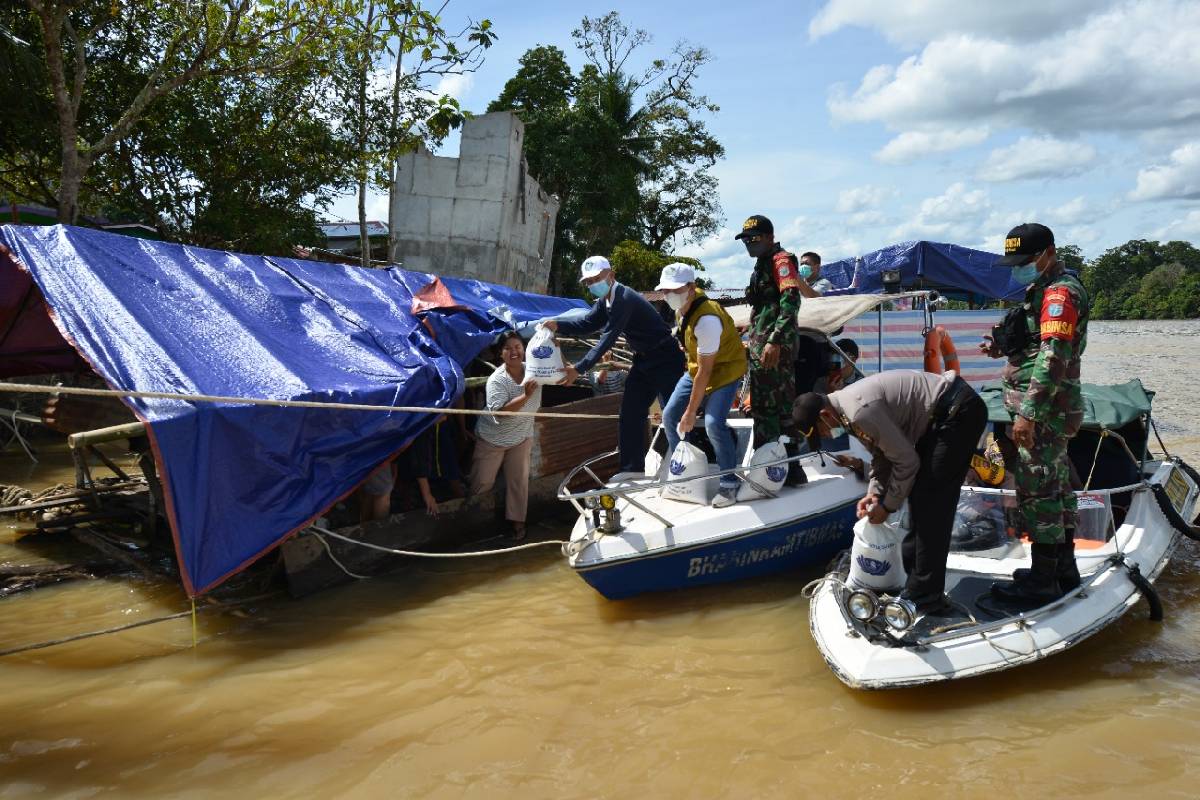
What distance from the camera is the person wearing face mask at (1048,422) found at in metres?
4.26

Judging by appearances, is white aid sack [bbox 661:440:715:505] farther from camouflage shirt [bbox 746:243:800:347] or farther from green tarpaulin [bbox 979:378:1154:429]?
green tarpaulin [bbox 979:378:1154:429]

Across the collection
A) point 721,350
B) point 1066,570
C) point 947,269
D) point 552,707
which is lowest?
point 552,707

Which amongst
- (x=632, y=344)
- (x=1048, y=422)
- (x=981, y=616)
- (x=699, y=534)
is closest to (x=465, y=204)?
(x=632, y=344)

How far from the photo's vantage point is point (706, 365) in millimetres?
5254

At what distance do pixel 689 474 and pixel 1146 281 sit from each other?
6960 centimetres

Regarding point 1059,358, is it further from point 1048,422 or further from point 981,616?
point 981,616

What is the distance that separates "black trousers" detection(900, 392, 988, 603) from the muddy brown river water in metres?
0.59

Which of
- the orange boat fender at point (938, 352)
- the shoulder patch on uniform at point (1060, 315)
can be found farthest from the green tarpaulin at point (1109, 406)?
the orange boat fender at point (938, 352)

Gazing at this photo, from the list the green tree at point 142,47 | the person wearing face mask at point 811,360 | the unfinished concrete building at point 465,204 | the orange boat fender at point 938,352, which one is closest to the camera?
the person wearing face mask at point 811,360

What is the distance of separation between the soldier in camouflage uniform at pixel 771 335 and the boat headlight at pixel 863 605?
175 cm

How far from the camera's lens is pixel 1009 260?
181 inches

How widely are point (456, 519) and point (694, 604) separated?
7.88ft

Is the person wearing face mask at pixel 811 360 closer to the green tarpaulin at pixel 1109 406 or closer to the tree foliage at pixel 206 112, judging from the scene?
the green tarpaulin at pixel 1109 406

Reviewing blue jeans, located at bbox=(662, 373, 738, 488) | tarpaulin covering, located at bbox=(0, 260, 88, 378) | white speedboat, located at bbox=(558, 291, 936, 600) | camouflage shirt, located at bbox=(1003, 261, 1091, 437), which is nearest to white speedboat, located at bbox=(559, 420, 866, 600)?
white speedboat, located at bbox=(558, 291, 936, 600)
